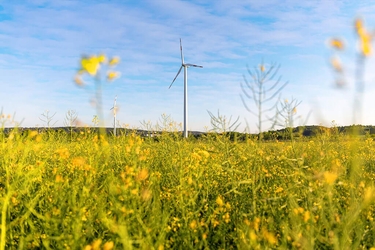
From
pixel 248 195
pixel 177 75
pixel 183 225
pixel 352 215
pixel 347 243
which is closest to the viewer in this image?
pixel 352 215

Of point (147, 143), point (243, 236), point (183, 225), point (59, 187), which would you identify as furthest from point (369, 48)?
point (147, 143)

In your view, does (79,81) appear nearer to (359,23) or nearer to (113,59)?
(113,59)

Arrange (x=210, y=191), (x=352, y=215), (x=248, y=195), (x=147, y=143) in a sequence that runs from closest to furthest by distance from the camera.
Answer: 1. (x=352, y=215)
2. (x=248, y=195)
3. (x=210, y=191)
4. (x=147, y=143)

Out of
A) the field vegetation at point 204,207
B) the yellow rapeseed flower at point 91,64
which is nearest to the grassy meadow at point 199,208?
the field vegetation at point 204,207

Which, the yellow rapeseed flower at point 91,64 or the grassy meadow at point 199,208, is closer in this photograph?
the yellow rapeseed flower at point 91,64

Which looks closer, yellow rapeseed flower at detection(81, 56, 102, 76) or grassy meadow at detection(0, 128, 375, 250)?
yellow rapeseed flower at detection(81, 56, 102, 76)

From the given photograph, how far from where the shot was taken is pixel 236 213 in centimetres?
317

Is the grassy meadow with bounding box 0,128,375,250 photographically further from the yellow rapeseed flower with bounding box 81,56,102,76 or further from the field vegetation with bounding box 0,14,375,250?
the yellow rapeseed flower with bounding box 81,56,102,76

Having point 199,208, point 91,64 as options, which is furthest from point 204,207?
point 91,64

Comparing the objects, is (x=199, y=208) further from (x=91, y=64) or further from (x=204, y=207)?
(x=91, y=64)

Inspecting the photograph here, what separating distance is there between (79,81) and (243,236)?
4.87 feet

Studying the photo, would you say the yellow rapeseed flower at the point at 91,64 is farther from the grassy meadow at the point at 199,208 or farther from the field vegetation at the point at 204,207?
the grassy meadow at the point at 199,208

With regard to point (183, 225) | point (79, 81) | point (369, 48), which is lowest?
point (183, 225)

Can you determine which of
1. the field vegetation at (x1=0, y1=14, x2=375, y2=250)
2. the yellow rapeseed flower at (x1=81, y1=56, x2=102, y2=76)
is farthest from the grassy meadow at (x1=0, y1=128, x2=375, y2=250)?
the yellow rapeseed flower at (x1=81, y1=56, x2=102, y2=76)
